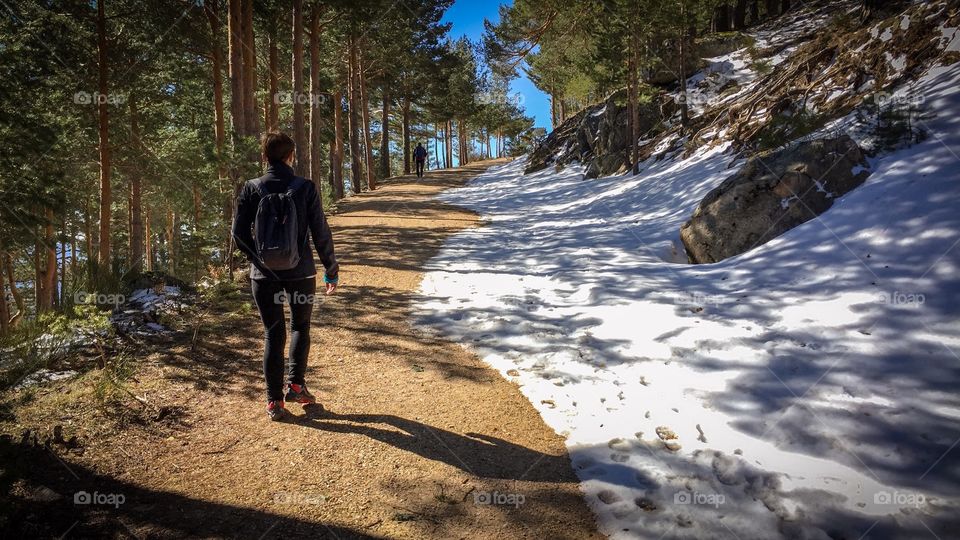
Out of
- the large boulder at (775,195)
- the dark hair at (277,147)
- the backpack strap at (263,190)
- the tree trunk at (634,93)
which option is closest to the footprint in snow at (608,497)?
the backpack strap at (263,190)

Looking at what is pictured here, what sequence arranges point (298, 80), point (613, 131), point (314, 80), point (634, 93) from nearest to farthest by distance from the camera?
point (298, 80) < point (634, 93) < point (314, 80) < point (613, 131)

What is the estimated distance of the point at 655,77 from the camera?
1794 centimetres

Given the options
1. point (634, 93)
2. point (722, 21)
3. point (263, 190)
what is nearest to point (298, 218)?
point (263, 190)

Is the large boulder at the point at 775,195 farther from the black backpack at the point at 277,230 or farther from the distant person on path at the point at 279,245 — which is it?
the black backpack at the point at 277,230

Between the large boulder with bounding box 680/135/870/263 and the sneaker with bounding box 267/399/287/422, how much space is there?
611 cm

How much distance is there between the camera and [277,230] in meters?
3.44

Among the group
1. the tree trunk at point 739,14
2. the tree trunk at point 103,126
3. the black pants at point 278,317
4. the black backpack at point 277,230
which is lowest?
the black pants at point 278,317

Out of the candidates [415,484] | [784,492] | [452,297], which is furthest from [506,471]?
[452,297]

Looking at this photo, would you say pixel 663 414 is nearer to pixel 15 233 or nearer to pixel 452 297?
pixel 452 297

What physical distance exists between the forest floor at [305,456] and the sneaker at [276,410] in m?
0.10

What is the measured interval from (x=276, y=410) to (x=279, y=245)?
1.38 m

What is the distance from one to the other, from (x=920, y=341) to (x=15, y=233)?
18.8 m

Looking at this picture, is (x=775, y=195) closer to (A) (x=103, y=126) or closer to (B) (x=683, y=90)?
(B) (x=683, y=90)

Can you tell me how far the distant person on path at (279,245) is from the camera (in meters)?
3.44
